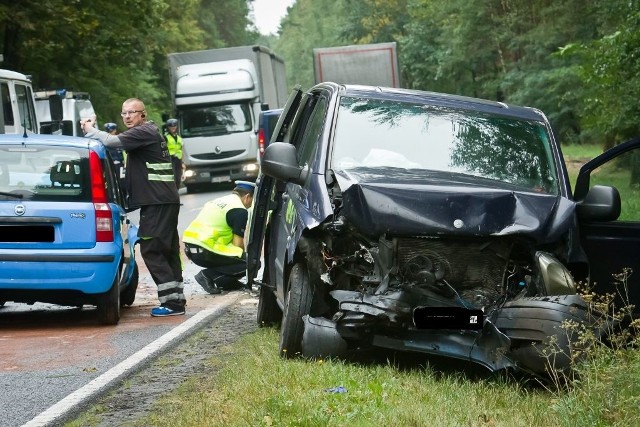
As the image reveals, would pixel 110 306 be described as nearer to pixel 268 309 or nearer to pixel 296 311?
pixel 268 309

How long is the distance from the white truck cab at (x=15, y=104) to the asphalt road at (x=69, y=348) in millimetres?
7612

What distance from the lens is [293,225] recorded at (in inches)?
343

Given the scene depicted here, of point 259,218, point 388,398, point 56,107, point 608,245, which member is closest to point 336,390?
point 388,398

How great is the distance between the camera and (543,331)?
7.24 metres

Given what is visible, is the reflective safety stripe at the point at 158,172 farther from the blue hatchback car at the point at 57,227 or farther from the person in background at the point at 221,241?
the person in background at the point at 221,241

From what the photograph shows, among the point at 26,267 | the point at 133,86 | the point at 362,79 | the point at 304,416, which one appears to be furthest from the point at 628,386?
the point at 133,86

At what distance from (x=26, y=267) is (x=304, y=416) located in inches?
206

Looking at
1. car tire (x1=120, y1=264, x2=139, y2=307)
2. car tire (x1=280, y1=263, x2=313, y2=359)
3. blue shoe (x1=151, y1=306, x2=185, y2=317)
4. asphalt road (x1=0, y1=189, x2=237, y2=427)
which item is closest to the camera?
asphalt road (x1=0, y1=189, x2=237, y2=427)

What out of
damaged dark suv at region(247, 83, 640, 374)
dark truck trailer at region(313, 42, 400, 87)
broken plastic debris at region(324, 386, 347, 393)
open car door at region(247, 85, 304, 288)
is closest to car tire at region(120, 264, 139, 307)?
open car door at region(247, 85, 304, 288)

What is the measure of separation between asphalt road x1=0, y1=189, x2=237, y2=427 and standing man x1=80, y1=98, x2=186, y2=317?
29 centimetres

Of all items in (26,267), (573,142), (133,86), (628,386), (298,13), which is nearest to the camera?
(628,386)

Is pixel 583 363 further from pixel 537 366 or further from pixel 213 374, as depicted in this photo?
pixel 213 374

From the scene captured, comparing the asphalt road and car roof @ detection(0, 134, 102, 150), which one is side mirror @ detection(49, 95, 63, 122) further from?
car roof @ detection(0, 134, 102, 150)

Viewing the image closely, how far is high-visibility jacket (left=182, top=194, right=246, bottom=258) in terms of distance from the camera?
13.8 m
